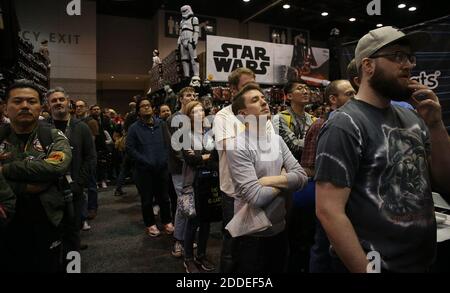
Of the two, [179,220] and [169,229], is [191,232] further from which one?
[169,229]

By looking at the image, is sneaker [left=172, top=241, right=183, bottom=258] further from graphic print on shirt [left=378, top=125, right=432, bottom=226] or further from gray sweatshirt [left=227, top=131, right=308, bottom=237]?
graphic print on shirt [left=378, top=125, right=432, bottom=226]

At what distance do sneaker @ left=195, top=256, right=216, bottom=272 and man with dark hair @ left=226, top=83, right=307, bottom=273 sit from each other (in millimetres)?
1183

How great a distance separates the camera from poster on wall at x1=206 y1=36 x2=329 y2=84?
219 inches

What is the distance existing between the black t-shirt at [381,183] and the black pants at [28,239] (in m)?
1.59

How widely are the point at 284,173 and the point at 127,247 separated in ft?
7.87

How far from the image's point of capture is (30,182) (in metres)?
1.85

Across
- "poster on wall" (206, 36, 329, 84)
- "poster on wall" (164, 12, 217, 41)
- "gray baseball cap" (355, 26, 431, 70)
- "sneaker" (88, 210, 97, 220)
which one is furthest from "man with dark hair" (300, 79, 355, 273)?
"poster on wall" (164, 12, 217, 41)

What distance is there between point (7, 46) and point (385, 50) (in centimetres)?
230

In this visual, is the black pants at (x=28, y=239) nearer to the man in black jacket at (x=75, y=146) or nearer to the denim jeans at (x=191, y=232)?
the man in black jacket at (x=75, y=146)

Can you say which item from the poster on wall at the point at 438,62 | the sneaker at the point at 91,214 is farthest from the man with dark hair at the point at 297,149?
the sneaker at the point at 91,214

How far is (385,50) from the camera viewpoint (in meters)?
1.25

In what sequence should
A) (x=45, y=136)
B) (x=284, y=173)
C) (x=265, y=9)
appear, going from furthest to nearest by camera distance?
(x=265, y=9)
(x=45, y=136)
(x=284, y=173)

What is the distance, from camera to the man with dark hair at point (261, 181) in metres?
1.77

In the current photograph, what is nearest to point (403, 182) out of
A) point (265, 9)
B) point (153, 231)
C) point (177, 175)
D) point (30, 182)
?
point (30, 182)
